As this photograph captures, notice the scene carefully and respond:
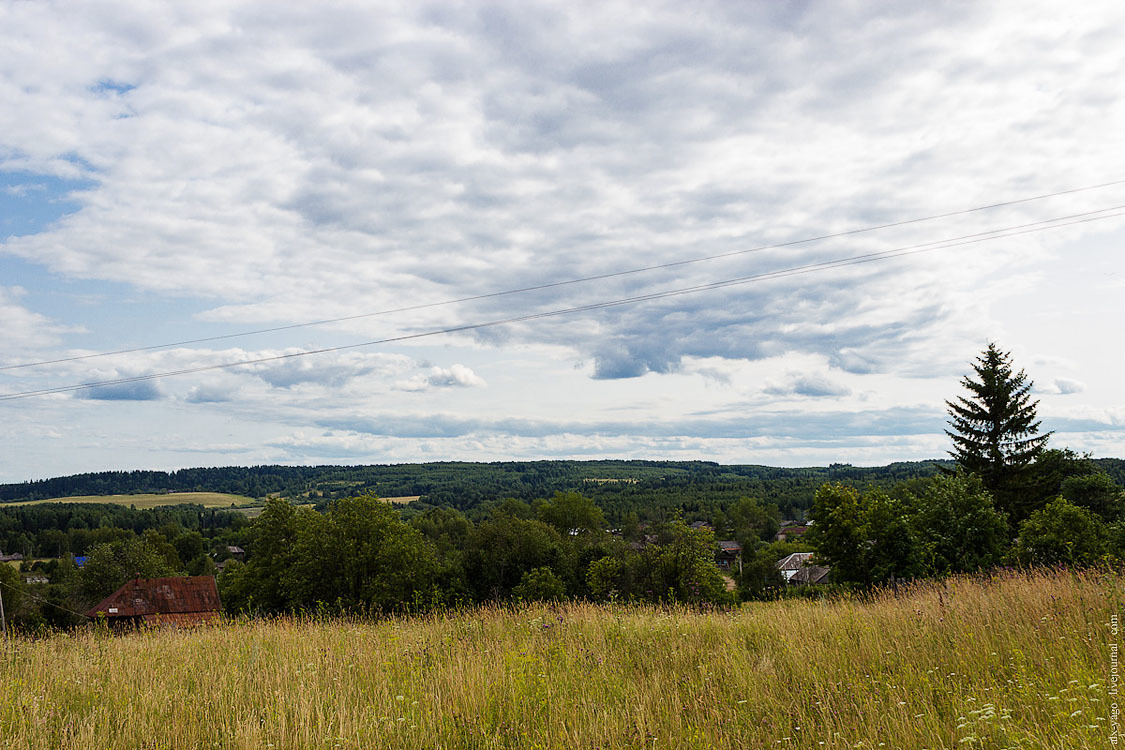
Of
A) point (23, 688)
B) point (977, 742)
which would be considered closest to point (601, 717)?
point (977, 742)

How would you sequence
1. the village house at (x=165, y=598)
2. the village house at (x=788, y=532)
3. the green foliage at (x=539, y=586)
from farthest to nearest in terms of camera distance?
the village house at (x=788, y=532), the green foliage at (x=539, y=586), the village house at (x=165, y=598)

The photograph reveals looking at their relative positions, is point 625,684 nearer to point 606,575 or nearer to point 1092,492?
point 606,575

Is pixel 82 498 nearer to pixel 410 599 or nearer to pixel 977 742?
pixel 410 599

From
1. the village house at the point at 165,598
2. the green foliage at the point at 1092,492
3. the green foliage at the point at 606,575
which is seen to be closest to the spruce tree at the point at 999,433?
the green foliage at the point at 1092,492

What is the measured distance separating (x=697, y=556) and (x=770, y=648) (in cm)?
3837

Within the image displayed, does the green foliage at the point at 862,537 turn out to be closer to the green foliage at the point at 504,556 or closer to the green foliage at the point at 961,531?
the green foliage at the point at 961,531

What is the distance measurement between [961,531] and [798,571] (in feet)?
185

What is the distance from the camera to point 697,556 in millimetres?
44812

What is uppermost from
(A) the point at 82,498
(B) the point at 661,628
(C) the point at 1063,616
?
(C) the point at 1063,616

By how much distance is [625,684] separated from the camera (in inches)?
264

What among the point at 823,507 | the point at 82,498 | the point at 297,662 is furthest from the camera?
the point at 82,498

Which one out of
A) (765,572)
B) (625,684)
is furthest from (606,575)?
(625,684)

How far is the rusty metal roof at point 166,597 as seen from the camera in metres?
44.1

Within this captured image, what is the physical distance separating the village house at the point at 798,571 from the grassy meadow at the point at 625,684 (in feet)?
243
